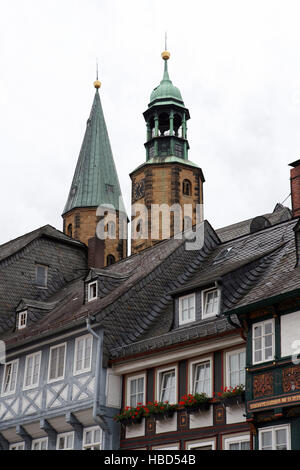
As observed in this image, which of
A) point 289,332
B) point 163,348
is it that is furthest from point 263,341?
point 163,348

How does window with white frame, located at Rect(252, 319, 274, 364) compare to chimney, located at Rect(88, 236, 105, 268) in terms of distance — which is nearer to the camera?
window with white frame, located at Rect(252, 319, 274, 364)

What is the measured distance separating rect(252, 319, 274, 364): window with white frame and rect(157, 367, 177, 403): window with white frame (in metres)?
4.50

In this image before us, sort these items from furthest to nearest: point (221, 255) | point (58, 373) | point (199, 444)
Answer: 1. point (221, 255)
2. point (58, 373)
3. point (199, 444)

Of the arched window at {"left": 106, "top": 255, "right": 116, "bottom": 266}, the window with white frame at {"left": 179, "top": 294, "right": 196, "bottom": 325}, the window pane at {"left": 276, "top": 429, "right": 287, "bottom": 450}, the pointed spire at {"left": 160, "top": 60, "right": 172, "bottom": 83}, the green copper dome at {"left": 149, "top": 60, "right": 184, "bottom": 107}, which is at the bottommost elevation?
the window pane at {"left": 276, "top": 429, "right": 287, "bottom": 450}

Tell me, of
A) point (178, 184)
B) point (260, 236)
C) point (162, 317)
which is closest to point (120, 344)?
point (162, 317)

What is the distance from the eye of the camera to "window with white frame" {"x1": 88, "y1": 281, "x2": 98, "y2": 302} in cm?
3403

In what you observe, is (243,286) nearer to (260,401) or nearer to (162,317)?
(162,317)

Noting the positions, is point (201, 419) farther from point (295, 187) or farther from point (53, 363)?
point (295, 187)

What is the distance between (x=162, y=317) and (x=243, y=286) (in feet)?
13.2

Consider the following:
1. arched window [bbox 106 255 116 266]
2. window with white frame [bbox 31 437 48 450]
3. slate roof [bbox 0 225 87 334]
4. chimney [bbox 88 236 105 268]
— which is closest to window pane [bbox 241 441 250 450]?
window with white frame [bbox 31 437 48 450]

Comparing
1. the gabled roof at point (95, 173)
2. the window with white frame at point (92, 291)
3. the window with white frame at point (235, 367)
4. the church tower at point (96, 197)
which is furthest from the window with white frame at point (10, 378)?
the gabled roof at point (95, 173)

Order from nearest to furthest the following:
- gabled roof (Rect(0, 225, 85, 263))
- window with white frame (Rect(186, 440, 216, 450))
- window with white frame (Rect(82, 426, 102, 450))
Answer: window with white frame (Rect(186, 440, 216, 450)), window with white frame (Rect(82, 426, 102, 450)), gabled roof (Rect(0, 225, 85, 263))

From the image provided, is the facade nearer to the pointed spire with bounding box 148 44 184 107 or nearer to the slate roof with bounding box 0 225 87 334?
the slate roof with bounding box 0 225 87 334

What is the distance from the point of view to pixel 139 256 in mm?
38406
